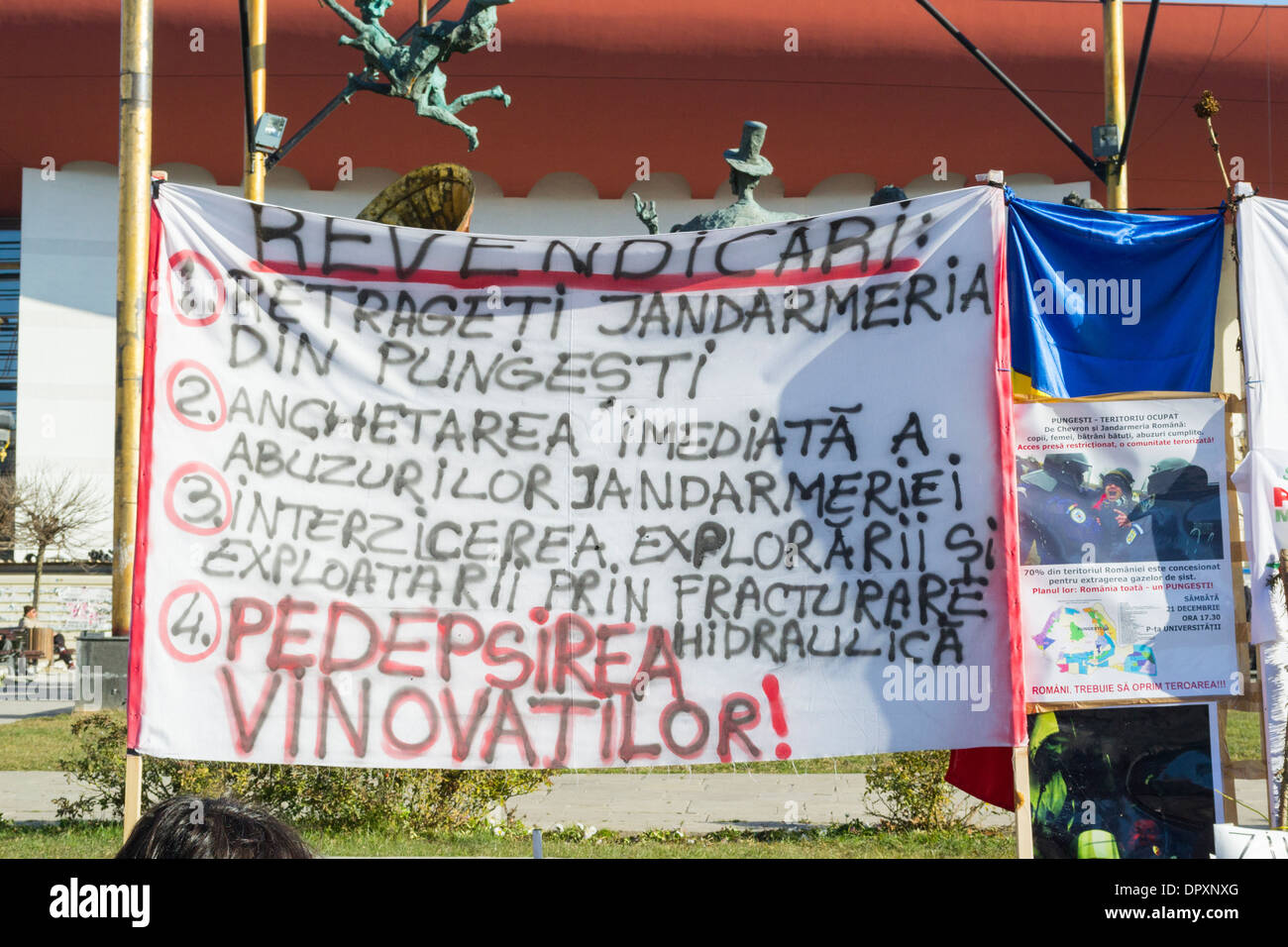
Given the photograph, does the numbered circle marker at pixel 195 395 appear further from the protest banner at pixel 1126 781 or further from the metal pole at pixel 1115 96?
the metal pole at pixel 1115 96

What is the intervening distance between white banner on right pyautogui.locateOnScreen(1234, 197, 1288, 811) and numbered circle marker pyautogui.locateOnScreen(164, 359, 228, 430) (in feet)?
12.2

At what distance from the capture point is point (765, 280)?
4555 mm

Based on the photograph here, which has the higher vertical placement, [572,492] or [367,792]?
[572,492]

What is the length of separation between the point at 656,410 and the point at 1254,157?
23009 millimetres

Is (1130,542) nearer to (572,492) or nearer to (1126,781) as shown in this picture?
(1126,781)

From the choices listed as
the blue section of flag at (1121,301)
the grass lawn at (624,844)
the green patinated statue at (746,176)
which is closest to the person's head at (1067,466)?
the blue section of flag at (1121,301)

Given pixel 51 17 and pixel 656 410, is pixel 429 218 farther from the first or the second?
pixel 51 17

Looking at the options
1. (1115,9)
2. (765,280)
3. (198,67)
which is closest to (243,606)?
(765,280)

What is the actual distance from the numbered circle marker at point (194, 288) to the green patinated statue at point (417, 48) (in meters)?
5.52

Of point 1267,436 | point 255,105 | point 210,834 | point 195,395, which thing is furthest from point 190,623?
point 255,105

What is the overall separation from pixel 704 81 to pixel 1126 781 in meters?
19.8

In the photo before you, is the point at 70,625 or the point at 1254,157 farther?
the point at 70,625

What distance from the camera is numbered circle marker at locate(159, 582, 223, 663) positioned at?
4.32 m

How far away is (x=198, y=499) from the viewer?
14.4 ft
